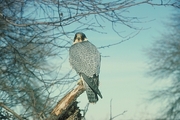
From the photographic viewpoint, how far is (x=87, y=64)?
8.86ft

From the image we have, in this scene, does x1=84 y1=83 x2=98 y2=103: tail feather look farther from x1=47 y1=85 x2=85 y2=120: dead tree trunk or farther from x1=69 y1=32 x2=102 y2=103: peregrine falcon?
x1=47 y1=85 x2=85 y2=120: dead tree trunk

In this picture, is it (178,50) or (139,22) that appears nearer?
(139,22)

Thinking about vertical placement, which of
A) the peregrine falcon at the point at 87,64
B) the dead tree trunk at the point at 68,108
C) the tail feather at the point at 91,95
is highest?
the peregrine falcon at the point at 87,64

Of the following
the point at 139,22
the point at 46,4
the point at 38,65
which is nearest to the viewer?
the point at 139,22

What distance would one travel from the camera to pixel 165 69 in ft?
45.9

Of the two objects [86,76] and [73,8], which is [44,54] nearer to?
[73,8]

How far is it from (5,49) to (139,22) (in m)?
2.46

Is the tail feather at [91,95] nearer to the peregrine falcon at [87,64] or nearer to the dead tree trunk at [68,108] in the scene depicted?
the peregrine falcon at [87,64]

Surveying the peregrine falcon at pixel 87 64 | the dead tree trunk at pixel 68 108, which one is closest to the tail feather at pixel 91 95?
the peregrine falcon at pixel 87 64

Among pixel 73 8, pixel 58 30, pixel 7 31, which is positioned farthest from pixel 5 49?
pixel 73 8

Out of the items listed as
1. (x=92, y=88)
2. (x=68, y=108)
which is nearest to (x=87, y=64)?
(x=92, y=88)

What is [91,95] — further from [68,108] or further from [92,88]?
[68,108]

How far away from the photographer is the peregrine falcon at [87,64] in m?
2.49

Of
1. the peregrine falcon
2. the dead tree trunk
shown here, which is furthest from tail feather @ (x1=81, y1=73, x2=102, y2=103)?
the dead tree trunk
